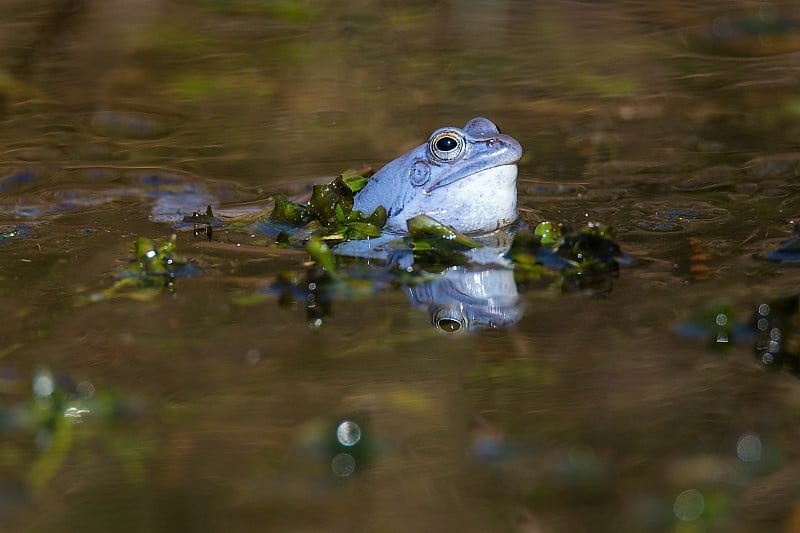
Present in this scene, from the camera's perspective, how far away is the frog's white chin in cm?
604

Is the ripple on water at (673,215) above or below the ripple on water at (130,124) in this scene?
above

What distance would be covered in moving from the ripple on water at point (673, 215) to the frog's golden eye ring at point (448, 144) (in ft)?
3.75

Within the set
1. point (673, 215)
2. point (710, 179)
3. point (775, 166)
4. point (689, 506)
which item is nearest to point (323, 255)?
point (673, 215)

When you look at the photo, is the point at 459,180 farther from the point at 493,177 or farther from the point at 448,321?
the point at 448,321

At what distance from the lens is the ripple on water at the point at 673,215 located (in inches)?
244

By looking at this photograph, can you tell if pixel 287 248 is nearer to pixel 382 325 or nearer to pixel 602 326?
pixel 382 325

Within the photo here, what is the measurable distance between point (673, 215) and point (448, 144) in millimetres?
1450

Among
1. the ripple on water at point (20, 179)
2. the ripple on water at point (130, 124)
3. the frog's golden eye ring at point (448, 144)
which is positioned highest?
the frog's golden eye ring at point (448, 144)

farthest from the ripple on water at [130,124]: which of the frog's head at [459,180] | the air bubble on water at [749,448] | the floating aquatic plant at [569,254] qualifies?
the air bubble on water at [749,448]

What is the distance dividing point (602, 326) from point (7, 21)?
8.13m

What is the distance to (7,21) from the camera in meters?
10.6

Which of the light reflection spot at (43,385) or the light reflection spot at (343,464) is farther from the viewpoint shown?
the light reflection spot at (43,385)

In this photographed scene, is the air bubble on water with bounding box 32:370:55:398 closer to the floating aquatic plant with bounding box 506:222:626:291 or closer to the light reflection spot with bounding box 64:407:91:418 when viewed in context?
the light reflection spot with bounding box 64:407:91:418

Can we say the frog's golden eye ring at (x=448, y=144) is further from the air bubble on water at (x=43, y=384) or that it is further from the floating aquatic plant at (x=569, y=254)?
the air bubble on water at (x=43, y=384)
